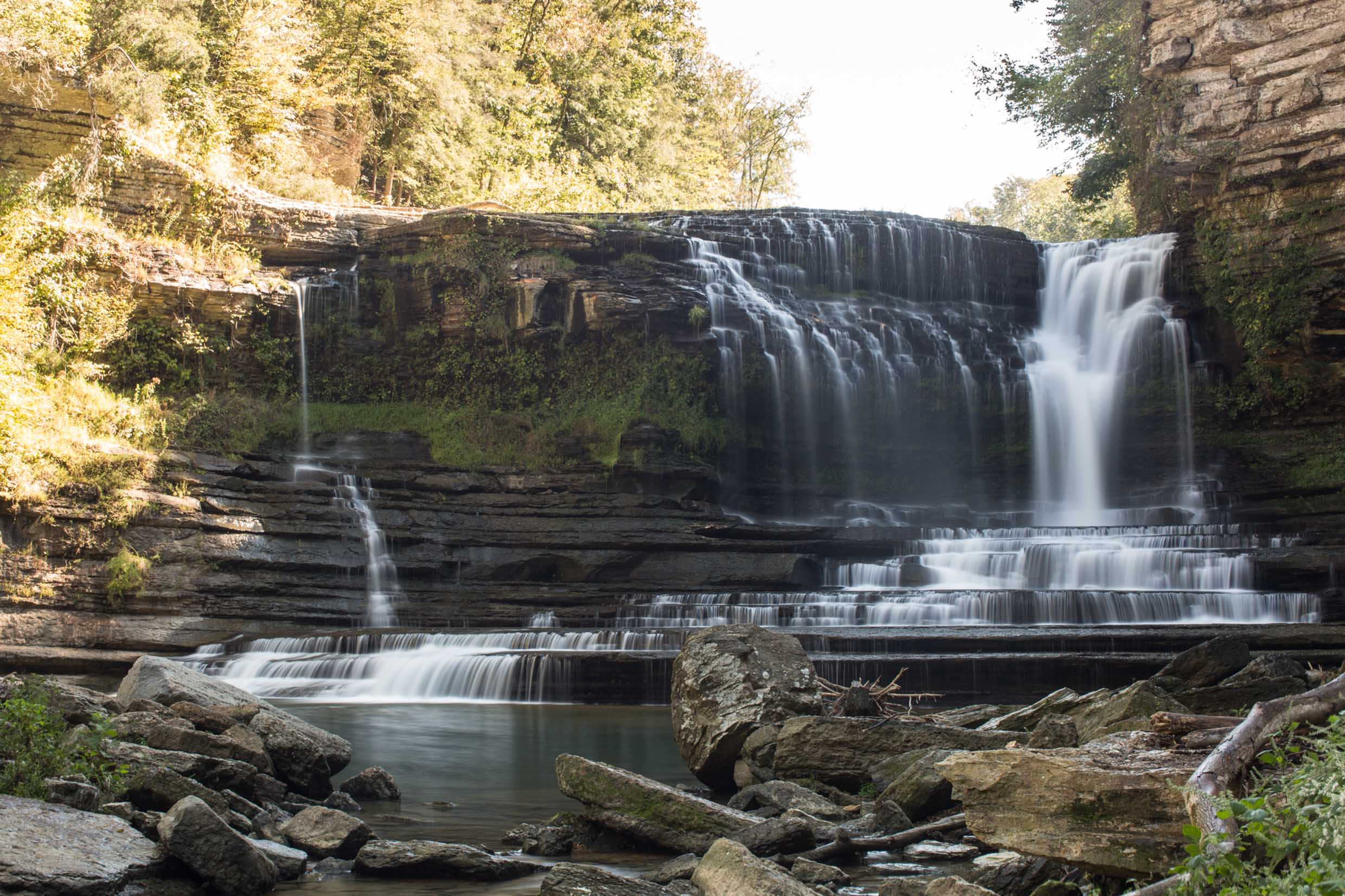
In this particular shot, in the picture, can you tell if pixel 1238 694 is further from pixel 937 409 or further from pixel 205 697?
pixel 937 409

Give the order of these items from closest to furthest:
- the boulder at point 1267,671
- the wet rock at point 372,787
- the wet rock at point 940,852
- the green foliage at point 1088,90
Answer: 1. the wet rock at point 940,852
2. the boulder at point 1267,671
3. the wet rock at point 372,787
4. the green foliage at point 1088,90

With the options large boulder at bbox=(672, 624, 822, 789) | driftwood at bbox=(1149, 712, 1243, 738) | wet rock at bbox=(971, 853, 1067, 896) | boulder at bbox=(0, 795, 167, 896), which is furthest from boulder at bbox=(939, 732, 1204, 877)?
boulder at bbox=(0, 795, 167, 896)

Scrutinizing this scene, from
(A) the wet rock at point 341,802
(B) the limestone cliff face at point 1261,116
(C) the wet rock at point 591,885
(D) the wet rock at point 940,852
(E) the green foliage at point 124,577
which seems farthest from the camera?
(B) the limestone cliff face at point 1261,116

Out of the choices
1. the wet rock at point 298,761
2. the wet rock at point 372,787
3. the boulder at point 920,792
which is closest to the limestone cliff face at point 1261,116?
the boulder at point 920,792

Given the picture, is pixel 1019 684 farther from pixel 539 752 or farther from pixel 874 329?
pixel 874 329

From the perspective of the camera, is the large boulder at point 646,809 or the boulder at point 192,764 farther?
the boulder at point 192,764

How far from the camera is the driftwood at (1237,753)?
10.9ft

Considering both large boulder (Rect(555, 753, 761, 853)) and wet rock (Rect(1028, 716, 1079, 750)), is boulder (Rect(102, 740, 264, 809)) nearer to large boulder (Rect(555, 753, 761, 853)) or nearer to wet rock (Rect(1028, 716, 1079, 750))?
large boulder (Rect(555, 753, 761, 853))

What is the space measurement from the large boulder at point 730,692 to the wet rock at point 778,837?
1.90 m

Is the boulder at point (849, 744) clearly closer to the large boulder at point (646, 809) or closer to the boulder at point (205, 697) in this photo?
the large boulder at point (646, 809)

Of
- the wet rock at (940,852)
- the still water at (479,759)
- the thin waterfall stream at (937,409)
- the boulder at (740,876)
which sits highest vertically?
the thin waterfall stream at (937,409)

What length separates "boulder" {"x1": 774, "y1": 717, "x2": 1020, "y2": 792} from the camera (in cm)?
708

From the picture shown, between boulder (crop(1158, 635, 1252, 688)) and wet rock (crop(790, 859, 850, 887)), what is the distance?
14.3 ft

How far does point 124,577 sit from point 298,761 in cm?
1176
